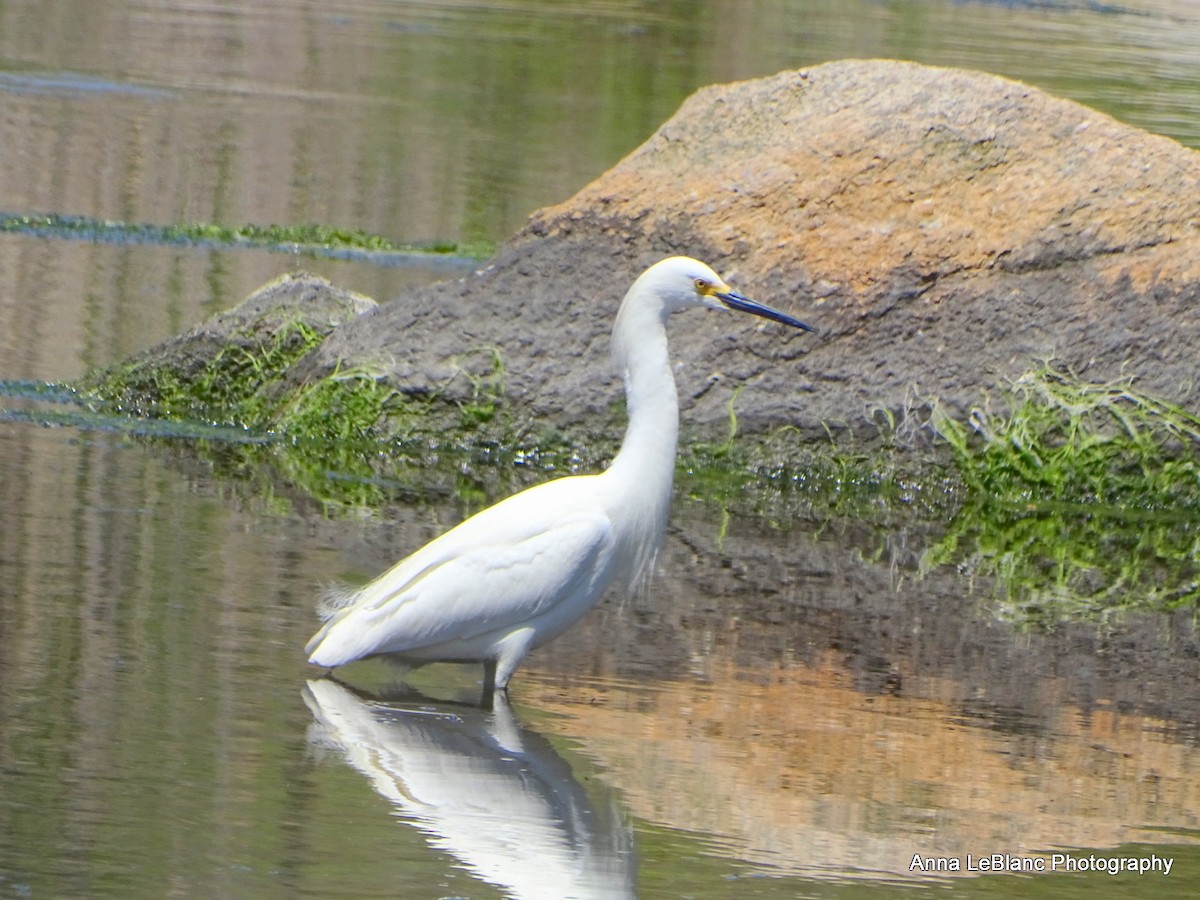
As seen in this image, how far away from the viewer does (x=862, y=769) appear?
17.7ft

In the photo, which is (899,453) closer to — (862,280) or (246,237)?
(862,280)

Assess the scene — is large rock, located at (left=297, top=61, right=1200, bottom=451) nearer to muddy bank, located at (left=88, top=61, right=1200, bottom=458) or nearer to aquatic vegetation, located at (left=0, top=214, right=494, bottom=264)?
muddy bank, located at (left=88, top=61, right=1200, bottom=458)

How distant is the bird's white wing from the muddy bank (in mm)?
3061

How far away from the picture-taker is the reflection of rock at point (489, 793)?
4.48 meters

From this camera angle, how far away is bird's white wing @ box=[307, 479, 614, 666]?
560 cm

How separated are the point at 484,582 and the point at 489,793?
83 cm

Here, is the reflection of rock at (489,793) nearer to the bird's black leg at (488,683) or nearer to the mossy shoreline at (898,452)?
the bird's black leg at (488,683)

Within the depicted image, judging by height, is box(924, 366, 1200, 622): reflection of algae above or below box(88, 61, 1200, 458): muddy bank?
below

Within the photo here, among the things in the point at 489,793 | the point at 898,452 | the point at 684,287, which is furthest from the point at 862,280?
the point at 489,793

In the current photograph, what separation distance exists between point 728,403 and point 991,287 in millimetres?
1315

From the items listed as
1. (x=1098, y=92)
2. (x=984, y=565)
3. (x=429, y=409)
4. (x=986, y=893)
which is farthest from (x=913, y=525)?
(x=1098, y=92)

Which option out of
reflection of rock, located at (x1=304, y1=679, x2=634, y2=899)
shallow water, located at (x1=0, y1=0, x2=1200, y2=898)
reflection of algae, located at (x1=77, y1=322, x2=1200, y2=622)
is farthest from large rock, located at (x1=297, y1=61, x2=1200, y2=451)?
reflection of rock, located at (x1=304, y1=679, x2=634, y2=899)

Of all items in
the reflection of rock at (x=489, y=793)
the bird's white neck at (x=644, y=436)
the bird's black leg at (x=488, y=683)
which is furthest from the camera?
the bird's white neck at (x=644, y=436)

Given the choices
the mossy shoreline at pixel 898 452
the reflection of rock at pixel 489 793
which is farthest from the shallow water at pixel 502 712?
the mossy shoreline at pixel 898 452
